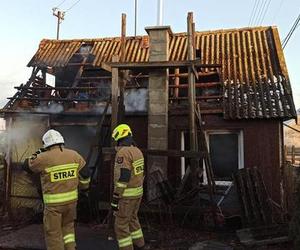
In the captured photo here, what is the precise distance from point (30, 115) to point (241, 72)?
17.6 ft

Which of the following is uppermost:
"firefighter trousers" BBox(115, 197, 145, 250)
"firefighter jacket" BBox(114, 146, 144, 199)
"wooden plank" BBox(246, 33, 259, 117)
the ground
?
"wooden plank" BBox(246, 33, 259, 117)

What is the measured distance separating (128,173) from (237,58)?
234 inches

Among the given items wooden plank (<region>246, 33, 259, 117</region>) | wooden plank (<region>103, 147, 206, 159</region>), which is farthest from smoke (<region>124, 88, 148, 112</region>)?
wooden plank (<region>246, 33, 259, 117</region>)

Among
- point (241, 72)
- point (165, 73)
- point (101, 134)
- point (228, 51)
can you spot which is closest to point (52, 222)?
point (101, 134)

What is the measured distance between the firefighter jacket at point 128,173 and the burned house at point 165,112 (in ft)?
6.73

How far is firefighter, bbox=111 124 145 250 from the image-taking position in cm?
608

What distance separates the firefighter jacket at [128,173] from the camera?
6.06m

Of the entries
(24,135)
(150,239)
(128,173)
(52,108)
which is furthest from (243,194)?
(24,135)

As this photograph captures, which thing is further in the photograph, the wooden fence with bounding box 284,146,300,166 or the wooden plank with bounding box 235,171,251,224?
the wooden fence with bounding box 284,146,300,166

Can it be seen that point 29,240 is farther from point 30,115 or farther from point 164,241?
point 30,115

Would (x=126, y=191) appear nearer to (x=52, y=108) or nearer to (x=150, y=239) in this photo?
(x=150, y=239)

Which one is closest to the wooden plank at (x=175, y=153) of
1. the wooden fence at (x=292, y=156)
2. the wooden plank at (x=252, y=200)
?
the wooden plank at (x=252, y=200)

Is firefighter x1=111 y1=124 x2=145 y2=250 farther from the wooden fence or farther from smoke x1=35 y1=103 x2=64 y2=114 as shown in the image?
the wooden fence

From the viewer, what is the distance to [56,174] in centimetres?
560
